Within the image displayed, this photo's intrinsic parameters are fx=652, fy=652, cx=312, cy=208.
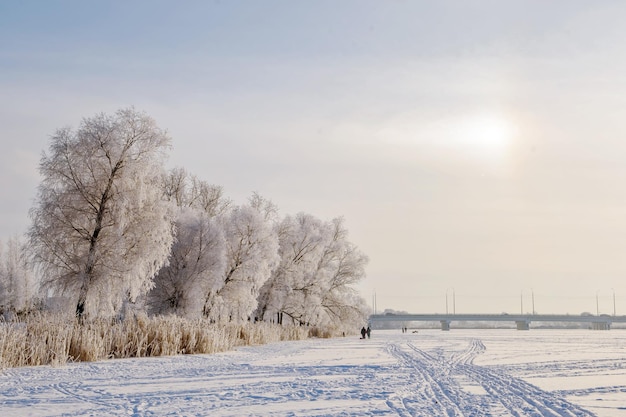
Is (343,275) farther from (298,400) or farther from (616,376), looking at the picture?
(298,400)

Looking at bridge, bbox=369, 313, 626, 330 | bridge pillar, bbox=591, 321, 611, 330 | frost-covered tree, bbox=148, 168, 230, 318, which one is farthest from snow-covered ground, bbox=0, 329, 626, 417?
bridge pillar, bbox=591, 321, 611, 330

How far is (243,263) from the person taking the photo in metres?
46.9

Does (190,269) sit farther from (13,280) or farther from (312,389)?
(13,280)

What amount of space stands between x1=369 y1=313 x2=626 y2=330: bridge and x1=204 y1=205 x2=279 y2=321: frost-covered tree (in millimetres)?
64592

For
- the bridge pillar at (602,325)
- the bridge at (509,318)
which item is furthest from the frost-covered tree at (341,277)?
the bridge pillar at (602,325)

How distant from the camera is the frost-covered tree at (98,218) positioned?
104ft

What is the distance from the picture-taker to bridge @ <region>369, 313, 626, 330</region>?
110938mm

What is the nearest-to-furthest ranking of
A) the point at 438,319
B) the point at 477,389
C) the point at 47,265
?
the point at 477,389 < the point at 47,265 < the point at 438,319

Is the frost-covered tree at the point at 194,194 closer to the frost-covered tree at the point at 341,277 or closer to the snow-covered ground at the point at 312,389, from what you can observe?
the frost-covered tree at the point at 341,277

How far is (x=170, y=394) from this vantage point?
12.5 m

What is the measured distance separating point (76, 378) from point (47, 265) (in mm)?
18338

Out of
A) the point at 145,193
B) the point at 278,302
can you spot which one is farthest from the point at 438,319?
the point at 145,193

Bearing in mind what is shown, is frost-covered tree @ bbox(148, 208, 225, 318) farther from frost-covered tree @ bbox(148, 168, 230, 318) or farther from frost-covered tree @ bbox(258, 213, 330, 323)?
frost-covered tree @ bbox(258, 213, 330, 323)

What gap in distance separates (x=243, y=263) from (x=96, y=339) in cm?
2659
